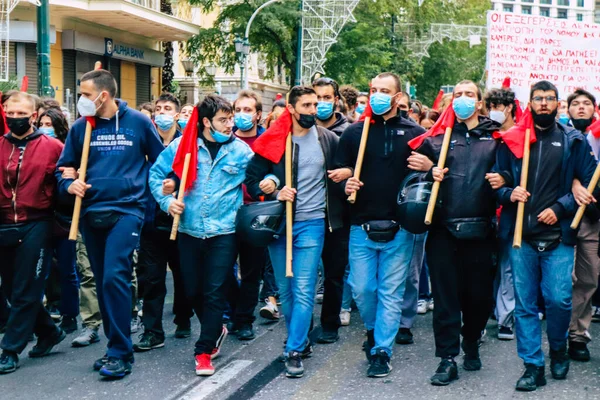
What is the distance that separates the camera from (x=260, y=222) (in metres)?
6.59

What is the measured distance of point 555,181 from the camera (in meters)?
Result: 6.30

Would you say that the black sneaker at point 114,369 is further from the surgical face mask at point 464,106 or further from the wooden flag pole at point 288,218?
the surgical face mask at point 464,106

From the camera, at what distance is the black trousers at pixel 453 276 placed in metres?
6.45

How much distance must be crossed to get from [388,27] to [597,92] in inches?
1115

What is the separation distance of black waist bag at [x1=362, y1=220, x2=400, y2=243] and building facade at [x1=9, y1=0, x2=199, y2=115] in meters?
14.6

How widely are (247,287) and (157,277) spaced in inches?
32.4

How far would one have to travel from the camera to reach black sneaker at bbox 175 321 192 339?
7883mm

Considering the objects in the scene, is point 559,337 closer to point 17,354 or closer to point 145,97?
point 17,354

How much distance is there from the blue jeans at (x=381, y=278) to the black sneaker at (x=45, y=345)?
7.66 feet

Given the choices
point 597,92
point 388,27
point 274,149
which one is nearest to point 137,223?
point 274,149

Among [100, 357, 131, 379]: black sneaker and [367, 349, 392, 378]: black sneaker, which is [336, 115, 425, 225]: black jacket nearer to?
[367, 349, 392, 378]: black sneaker

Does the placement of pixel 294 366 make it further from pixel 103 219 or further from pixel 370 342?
pixel 103 219

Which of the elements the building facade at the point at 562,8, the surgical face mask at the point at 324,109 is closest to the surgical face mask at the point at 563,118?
the surgical face mask at the point at 324,109

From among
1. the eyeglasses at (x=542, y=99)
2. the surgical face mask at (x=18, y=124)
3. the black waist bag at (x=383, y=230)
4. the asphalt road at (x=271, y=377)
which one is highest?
the eyeglasses at (x=542, y=99)
